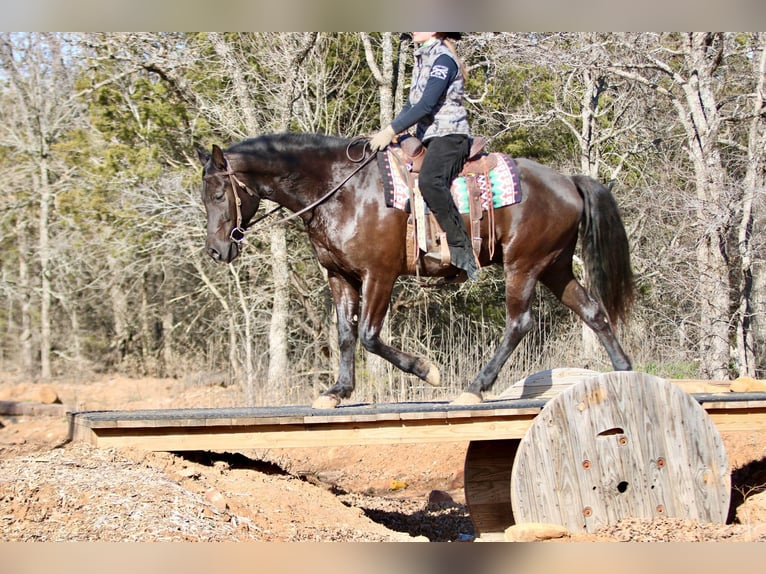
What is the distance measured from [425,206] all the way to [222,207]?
1.67m

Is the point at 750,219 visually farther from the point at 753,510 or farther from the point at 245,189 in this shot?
the point at 245,189

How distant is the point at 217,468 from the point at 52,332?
46.1 feet

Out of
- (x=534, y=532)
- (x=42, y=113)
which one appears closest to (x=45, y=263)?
(x=42, y=113)

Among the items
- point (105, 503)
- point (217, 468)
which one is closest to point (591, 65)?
point (217, 468)

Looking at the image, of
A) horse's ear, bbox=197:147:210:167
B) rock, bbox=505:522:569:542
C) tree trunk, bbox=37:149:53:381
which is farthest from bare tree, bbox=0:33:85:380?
rock, bbox=505:522:569:542

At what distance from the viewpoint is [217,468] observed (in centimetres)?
686

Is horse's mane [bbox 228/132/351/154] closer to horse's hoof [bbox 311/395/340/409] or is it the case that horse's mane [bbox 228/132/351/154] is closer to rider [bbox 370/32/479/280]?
rider [bbox 370/32/479/280]

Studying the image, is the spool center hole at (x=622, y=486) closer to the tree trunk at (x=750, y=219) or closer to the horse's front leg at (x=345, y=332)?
the horse's front leg at (x=345, y=332)

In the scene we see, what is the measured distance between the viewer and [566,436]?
5.82m

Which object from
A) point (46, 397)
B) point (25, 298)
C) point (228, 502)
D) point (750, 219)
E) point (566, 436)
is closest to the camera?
point (566, 436)

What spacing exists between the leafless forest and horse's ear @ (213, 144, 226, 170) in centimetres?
489

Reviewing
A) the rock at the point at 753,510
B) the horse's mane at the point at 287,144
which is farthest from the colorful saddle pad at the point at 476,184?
the rock at the point at 753,510
